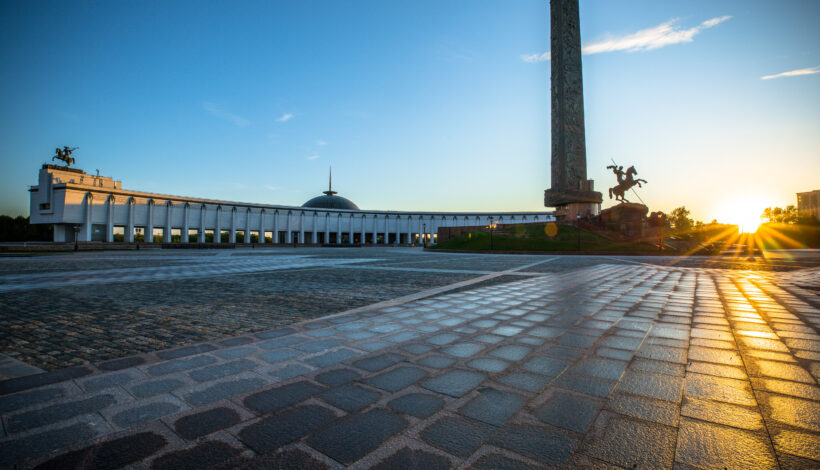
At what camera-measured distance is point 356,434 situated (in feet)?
6.41

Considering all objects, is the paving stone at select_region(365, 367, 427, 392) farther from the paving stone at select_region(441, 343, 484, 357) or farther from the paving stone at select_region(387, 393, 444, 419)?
the paving stone at select_region(441, 343, 484, 357)

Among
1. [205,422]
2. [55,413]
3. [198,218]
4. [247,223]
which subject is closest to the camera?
[205,422]

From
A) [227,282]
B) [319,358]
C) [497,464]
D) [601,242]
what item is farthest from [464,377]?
[601,242]

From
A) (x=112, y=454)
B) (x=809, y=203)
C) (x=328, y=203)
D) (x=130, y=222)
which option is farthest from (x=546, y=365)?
(x=809, y=203)

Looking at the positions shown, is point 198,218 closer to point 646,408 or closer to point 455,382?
point 455,382

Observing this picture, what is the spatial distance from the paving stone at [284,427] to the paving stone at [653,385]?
2089 mm

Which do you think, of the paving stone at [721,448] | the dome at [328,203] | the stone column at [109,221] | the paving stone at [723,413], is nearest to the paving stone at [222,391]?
the paving stone at [721,448]

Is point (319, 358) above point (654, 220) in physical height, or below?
below

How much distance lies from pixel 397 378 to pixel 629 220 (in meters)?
34.5

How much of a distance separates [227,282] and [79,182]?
67.9m

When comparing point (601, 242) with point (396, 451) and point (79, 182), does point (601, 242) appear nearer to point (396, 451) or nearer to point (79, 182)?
point (396, 451)

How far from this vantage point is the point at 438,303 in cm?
616

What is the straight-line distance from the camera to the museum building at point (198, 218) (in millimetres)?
54281

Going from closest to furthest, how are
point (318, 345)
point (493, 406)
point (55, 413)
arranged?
point (55, 413)
point (493, 406)
point (318, 345)
